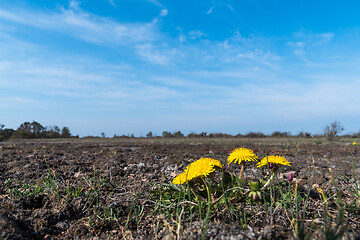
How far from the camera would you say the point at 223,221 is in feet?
6.24

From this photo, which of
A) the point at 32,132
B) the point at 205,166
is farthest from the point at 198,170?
the point at 32,132

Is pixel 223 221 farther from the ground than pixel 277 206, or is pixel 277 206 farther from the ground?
pixel 277 206

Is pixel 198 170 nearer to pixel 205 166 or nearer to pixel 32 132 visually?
pixel 205 166

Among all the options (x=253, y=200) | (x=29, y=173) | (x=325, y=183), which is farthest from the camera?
(x=29, y=173)

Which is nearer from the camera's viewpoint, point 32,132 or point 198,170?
point 198,170

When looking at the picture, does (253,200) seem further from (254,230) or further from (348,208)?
(348,208)

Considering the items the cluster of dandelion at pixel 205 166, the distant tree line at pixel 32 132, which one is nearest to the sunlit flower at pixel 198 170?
the cluster of dandelion at pixel 205 166

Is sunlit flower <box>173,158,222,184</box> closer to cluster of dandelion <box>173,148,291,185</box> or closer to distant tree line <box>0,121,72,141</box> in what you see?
cluster of dandelion <box>173,148,291,185</box>

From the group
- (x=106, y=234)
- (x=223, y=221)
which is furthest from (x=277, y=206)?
(x=106, y=234)

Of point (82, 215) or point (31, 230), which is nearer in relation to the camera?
point (31, 230)

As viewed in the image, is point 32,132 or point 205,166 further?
point 32,132

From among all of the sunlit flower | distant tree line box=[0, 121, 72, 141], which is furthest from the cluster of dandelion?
distant tree line box=[0, 121, 72, 141]

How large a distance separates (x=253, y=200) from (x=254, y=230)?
353 mm

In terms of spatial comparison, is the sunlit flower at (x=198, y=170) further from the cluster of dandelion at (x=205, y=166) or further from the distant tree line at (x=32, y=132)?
the distant tree line at (x=32, y=132)
